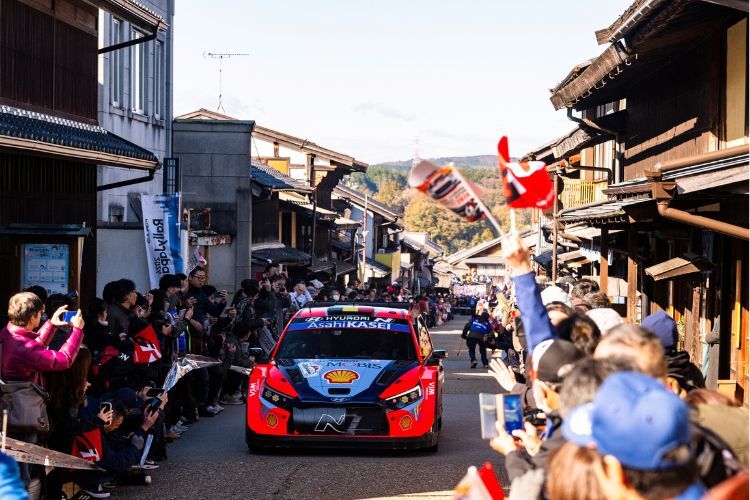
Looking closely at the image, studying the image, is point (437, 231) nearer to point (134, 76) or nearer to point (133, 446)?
point (134, 76)

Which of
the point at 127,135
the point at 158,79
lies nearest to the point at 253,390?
the point at 127,135

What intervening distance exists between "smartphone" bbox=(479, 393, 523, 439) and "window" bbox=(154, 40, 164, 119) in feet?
A: 69.4

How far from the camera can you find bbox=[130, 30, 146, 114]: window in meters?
24.7

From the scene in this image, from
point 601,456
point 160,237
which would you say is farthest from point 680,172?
point 160,237

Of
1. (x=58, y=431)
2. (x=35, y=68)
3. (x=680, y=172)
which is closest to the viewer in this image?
(x=58, y=431)

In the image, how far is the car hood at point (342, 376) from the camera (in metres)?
11.9

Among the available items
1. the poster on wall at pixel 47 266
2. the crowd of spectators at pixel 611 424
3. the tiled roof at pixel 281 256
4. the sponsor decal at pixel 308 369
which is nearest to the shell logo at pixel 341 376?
the sponsor decal at pixel 308 369

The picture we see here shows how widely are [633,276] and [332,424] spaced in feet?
33.2

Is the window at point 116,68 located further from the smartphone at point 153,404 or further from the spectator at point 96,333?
the smartphone at point 153,404

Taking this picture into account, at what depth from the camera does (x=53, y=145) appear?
13383mm

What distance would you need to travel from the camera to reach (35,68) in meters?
15.7

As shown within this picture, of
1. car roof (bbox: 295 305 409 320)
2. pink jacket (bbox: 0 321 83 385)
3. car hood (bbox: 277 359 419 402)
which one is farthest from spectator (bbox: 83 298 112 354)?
car roof (bbox: 295 305 409 320)

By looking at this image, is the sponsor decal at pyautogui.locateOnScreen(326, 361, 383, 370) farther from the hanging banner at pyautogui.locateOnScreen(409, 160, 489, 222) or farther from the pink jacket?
the hanging banner at pyautogui.locateOnScreen(409, 160, 489, 222)

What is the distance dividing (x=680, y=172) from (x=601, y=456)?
758 centimetres
